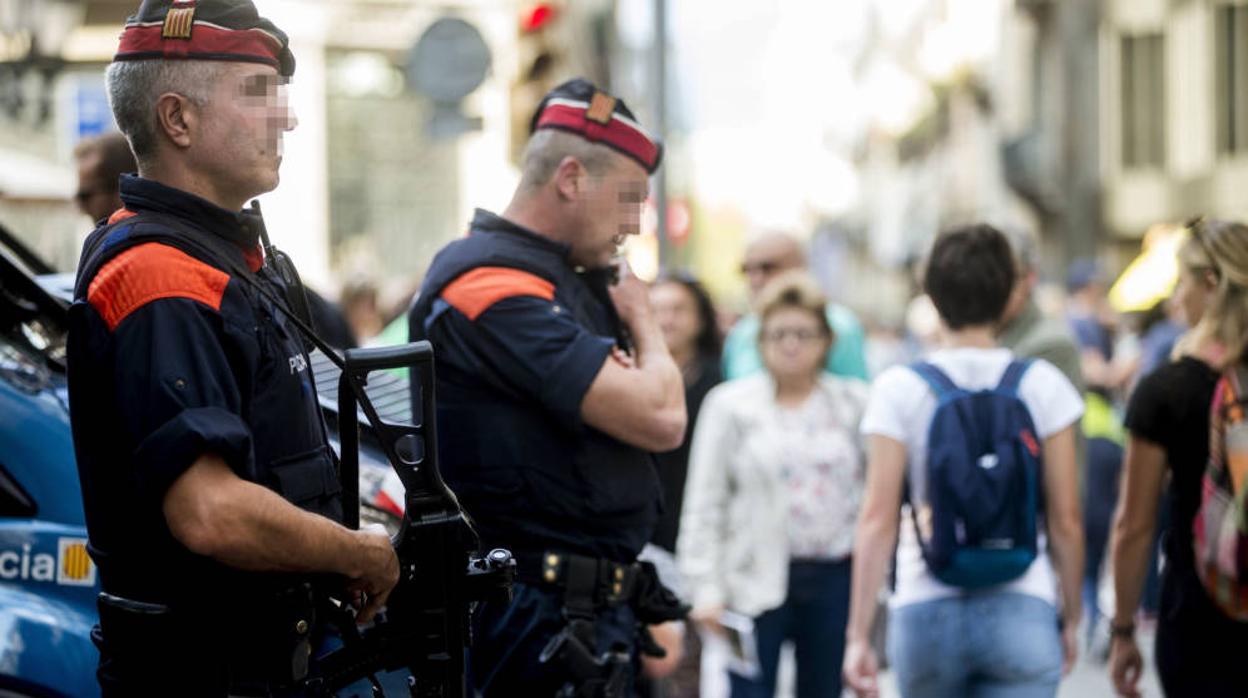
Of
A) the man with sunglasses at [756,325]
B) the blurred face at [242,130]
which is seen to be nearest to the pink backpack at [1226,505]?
the blurred face at [242,130]

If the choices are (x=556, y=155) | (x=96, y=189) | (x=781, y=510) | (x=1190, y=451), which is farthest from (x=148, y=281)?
(x=781, y=510)

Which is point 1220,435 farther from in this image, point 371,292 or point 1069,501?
point 371,292

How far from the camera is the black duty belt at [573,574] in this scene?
413cm

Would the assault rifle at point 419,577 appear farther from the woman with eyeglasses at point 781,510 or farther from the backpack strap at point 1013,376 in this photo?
the woman with eyeglasses at point 781,510

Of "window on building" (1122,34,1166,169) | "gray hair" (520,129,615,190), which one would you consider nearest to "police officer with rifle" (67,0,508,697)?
"gray hair" (520,129,615,190)

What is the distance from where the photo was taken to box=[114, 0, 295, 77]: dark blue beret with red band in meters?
3.03

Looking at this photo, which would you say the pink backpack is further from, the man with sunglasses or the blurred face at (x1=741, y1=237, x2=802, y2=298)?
the blurred face at (x1=741, y1=237, x2=802, y2=298)

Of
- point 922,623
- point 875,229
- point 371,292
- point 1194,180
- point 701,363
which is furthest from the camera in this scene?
point 875,229

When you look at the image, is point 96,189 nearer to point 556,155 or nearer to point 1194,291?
point 556,155

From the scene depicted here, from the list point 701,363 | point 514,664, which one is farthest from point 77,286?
point 701,363

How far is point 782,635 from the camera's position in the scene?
6.79m

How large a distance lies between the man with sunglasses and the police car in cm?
383

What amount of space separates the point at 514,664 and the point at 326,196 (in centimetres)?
2585

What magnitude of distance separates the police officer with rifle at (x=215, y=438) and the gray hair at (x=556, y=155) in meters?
1.25
